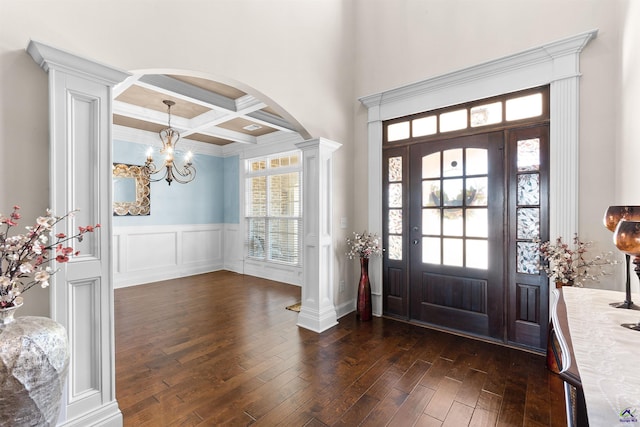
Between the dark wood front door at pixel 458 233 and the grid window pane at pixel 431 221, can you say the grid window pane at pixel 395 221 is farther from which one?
the grid window pane at pixel 431 221

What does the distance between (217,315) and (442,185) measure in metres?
3.25

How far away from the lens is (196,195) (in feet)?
21.3

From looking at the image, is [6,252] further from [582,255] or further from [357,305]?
[582,255]

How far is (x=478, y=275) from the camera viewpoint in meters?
3.17

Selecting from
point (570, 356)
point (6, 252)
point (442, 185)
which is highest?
point (442, 185)

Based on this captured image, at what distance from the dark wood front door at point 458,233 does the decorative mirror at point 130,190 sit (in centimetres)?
495

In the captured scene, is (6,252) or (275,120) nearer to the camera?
(6,252)

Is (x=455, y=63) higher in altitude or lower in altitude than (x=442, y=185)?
higher

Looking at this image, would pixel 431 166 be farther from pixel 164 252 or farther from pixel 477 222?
pixel 164 252

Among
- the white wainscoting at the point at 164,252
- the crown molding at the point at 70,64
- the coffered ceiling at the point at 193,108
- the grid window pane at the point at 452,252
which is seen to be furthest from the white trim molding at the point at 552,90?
the white wainscoting at the point at 164,252

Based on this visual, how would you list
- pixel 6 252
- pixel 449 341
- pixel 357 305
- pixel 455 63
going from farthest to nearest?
1. pixel 357 305
2. pixel 455 63
3. pixel 449 341
4. pixel 6 252

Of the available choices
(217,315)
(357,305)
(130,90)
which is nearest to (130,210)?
(130,90)

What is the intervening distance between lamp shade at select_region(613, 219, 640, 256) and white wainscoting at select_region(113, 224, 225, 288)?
6366 millimetres

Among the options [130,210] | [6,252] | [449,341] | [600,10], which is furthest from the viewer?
[130,210]
